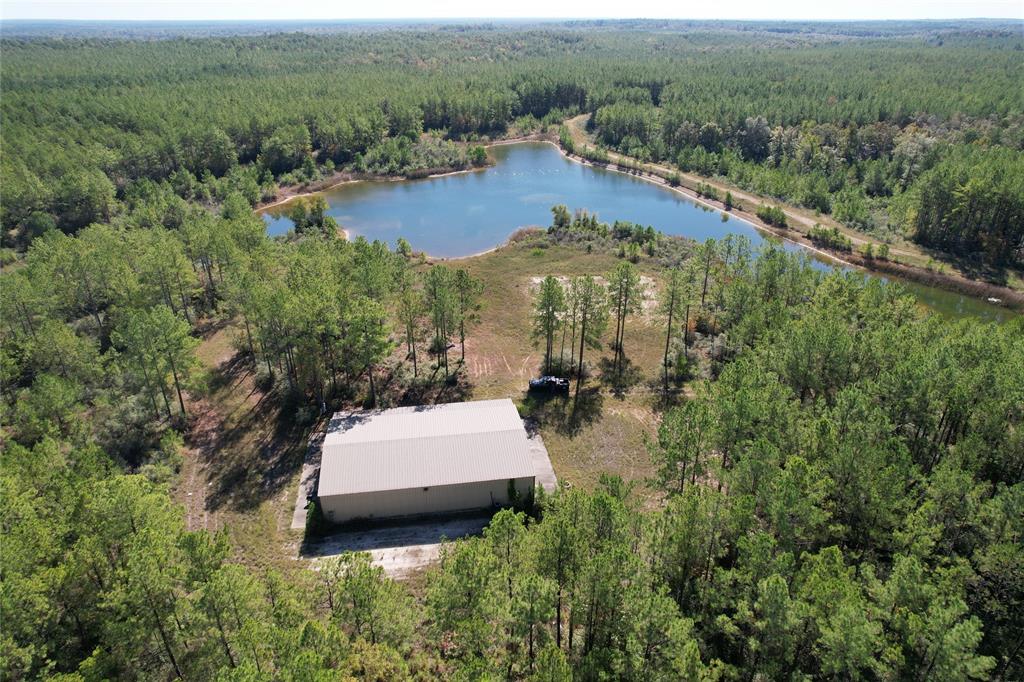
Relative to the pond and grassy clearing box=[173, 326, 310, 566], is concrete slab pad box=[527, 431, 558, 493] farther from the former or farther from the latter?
the pond

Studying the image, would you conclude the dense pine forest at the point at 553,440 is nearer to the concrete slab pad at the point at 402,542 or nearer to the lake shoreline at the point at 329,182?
the concrete slab pad at the point at 402,542

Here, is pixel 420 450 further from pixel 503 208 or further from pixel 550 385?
pixel 503 208

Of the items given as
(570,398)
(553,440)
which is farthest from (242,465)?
(570,398)

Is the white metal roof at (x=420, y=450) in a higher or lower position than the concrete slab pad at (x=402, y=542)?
higher

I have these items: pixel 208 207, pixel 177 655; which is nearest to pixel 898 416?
pixel 177 655

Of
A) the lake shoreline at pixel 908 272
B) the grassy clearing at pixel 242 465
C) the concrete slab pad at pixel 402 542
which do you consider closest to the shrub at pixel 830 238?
the lake shoreline at pixel 908 272

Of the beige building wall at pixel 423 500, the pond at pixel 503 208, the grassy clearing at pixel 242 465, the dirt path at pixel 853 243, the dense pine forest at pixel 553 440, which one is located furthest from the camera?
the pond at pixel 503 208
